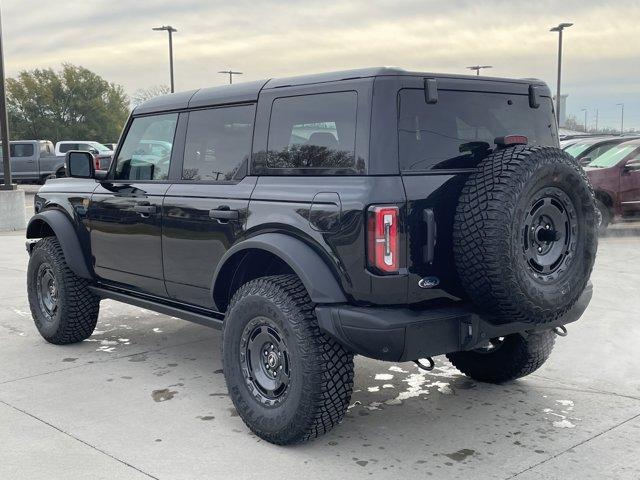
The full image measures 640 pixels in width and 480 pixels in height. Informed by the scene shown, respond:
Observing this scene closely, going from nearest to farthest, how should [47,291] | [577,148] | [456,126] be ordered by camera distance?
[456,126], [47,291], [577,148]

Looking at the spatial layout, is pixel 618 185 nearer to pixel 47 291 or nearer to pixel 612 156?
pixel 612 156

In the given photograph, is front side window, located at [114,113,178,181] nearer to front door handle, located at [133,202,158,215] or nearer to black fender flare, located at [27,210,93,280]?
front door handle, located at [133,202,158,215]

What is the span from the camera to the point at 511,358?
184 inches

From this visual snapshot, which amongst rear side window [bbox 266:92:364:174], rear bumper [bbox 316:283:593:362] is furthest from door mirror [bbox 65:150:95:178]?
rear bumper [bbox 316:283:593:362]

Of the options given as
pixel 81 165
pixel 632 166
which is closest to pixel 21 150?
pixel 632 166

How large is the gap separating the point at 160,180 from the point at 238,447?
1944 millimetres

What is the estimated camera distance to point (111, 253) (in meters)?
5.34

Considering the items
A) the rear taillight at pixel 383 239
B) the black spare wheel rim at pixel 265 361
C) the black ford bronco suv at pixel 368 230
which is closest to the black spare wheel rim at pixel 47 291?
the black ford bronco suv at pixel 368 230

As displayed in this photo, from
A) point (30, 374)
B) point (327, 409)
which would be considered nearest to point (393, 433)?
point (327, 409)

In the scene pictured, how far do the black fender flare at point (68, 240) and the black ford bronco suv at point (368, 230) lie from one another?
49.1 inches

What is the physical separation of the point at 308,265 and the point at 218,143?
131cm

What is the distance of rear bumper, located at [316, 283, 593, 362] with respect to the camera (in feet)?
11.3

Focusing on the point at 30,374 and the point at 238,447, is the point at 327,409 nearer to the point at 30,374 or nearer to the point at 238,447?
the point at 238,447

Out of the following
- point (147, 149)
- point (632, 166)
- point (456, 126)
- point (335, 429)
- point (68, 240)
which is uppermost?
point (456, 126)
